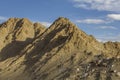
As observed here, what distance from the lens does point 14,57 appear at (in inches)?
6156

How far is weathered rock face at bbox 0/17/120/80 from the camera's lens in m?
129

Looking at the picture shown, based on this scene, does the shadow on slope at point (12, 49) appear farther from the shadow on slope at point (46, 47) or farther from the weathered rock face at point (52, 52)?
the shadow on slope at point (46, 47)

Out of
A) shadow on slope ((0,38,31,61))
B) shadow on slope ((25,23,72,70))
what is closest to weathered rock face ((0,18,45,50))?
shadow on slope ((0,38,31,61))

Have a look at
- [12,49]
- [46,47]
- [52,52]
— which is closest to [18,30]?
[12,49]

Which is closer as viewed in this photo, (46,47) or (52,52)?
(52,52)

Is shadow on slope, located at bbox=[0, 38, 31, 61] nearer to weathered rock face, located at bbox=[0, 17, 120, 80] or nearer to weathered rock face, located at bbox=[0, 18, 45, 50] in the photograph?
weathered rock face, located at bbox=[0, 17, 120, 80]

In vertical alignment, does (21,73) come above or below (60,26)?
below

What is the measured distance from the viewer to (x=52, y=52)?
A: 147 metres

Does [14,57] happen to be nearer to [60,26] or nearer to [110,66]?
[60,26]

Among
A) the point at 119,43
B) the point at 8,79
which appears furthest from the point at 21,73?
the point at 119,43

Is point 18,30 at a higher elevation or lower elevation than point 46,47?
higher

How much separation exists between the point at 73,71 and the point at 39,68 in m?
16.1

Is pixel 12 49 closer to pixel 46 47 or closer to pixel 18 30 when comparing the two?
pixel 18 30

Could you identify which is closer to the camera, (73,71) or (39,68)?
(73,71)
